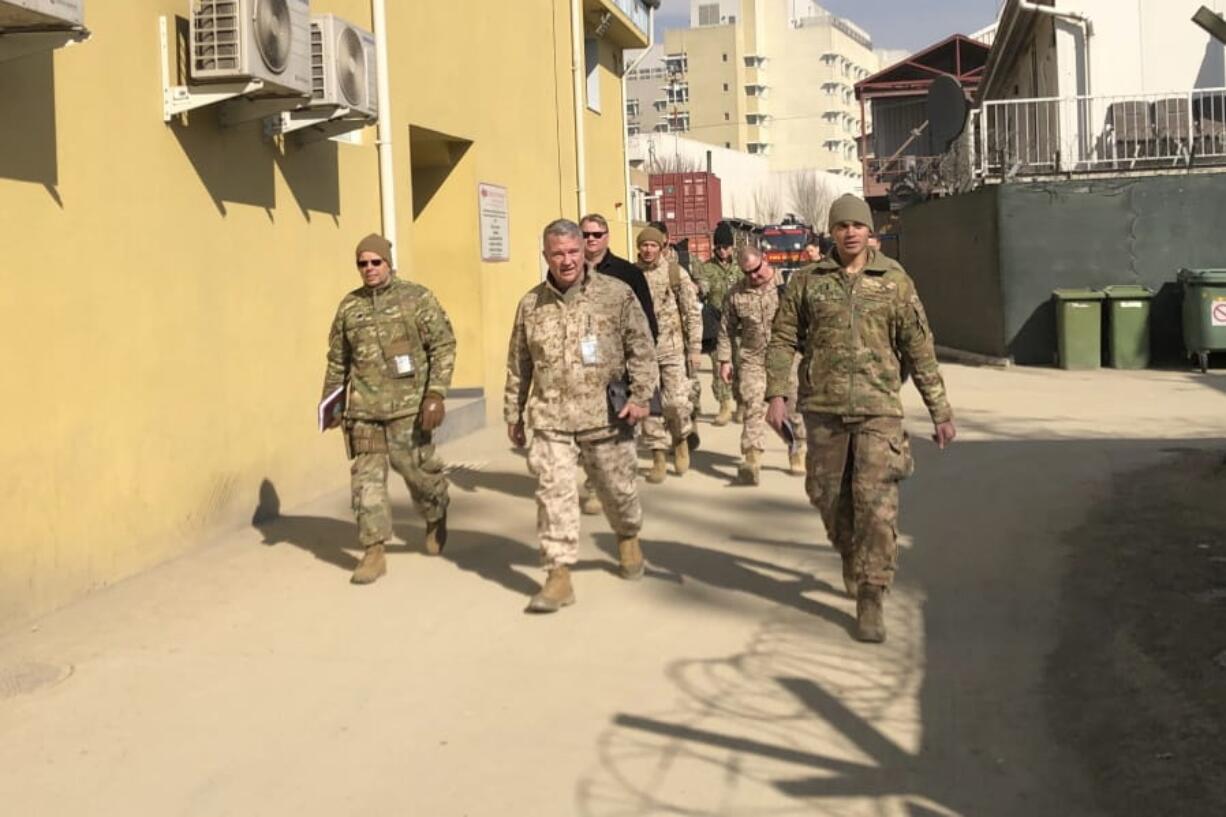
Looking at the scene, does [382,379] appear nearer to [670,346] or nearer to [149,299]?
[149,299]

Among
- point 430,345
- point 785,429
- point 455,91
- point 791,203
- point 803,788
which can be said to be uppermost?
point 791,203

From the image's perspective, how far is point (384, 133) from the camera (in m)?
10.8

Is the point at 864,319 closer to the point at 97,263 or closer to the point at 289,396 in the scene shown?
the point at 97,263

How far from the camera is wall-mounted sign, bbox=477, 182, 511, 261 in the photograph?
13.6m

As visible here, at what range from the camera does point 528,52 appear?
50.4 feet

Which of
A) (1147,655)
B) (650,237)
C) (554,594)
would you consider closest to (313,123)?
(650,237)

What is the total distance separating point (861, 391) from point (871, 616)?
956 mm

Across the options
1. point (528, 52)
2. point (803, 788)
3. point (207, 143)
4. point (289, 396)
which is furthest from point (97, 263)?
point (528, 52)

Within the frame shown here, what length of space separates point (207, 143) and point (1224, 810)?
21.0 feet

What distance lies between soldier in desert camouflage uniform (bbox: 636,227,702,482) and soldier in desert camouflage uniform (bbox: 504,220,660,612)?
2456 mm

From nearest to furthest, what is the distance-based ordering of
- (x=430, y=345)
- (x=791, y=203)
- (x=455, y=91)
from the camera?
1. (x=430, y=345)
2. (x=455, y=91)
3. (x=791, y=203)

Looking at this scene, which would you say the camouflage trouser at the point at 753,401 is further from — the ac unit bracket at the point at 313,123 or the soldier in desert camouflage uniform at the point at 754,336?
the ac unit bracket at the point at 313,123

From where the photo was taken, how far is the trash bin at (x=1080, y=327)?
17.5 meters

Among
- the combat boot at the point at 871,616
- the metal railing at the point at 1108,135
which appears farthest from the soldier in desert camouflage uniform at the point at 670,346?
the metal railing at the point at 1108,135
